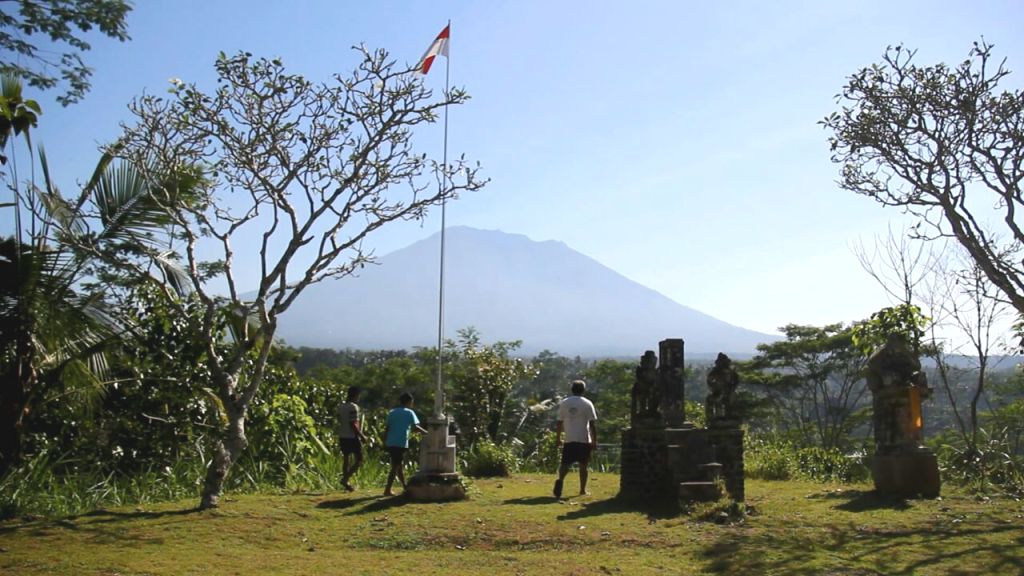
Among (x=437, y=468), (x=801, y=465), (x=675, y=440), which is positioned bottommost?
(x=801, y=465)

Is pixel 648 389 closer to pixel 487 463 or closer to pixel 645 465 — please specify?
pixel 645 465

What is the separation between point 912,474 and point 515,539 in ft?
17.0

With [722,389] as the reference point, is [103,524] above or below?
below

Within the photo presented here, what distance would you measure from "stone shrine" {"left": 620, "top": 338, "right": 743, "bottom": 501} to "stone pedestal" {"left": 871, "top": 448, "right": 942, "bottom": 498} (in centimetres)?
185

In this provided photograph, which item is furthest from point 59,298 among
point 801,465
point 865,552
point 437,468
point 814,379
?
point 814,379

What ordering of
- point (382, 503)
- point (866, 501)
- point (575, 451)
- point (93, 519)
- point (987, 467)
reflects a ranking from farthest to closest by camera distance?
point (987, 467) → point (575, 451) → point (382, 503) → point (866, 501) → point (93, 519)

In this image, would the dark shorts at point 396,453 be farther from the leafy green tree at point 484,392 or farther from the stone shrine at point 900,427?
the leafy green tree at point 484,392

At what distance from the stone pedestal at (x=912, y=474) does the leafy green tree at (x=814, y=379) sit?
1724 cm

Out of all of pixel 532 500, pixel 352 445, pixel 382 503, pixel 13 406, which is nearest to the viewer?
pixel 13 406

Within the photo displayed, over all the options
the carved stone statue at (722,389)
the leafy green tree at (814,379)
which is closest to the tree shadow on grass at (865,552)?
the carved stone statue at (722,389)

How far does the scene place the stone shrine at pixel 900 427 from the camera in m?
10.5

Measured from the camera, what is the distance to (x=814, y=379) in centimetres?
2931

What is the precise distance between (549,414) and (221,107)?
14.5 m

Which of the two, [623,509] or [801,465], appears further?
[801,465]
